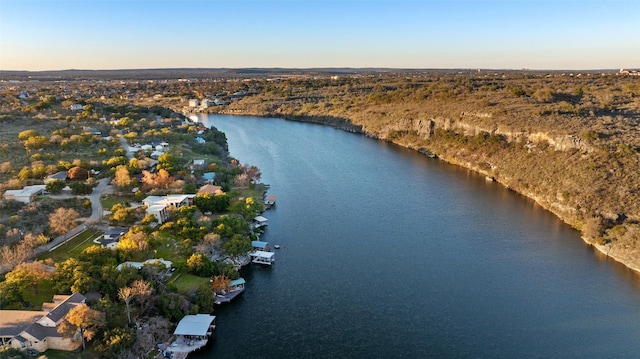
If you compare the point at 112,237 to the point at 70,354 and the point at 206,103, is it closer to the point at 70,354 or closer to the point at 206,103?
the point at 70,354

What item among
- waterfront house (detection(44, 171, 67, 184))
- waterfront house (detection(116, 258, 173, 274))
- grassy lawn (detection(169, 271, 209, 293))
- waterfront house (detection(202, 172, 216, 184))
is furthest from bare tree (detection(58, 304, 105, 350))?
waterfront house (detection(202, 172, 216, 184))

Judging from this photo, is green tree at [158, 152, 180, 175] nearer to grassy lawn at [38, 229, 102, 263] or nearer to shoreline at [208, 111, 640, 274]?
grassy lawn at [38, 229, 102, 263]

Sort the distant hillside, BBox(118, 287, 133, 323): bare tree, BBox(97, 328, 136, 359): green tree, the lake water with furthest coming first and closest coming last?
1. the distant hillside
2. the lake water
3. BBox(118, 287, 133, 323): bare tree
4. BBox(97, 328, 136, 359): green tree

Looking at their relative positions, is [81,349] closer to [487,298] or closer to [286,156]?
[487,298]

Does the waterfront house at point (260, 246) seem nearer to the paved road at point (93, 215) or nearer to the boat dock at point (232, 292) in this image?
the boat dock at point (232, 292)

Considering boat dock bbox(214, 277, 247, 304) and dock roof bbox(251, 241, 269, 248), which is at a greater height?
dock roof bbox(251, 241, 269, 248)

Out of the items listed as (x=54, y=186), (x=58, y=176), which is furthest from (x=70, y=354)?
(x=58, y=176)

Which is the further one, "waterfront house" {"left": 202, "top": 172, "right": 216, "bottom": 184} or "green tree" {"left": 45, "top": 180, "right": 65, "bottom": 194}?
"waterfront house" {"left": 202, "top": 172, "right": 216, "bottom": 184}
